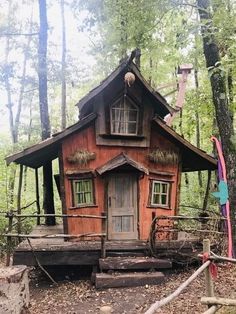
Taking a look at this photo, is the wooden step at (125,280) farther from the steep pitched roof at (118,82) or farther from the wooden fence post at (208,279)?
the steep pitched roof at (118,82)

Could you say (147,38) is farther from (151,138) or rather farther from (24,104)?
(24,104)

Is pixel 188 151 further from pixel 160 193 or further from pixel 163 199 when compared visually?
pixel 163 199

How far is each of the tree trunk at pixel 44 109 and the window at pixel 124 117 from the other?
3.96m

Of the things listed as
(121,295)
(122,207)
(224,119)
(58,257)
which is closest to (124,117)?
(122,207)

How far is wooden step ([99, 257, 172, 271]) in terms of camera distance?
970 cm

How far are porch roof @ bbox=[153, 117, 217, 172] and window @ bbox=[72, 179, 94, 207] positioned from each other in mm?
2852

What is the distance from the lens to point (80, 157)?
11.3m

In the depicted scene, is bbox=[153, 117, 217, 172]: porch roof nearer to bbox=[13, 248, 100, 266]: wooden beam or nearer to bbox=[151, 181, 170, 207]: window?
bbox=[151, 181, 170, 207]: window

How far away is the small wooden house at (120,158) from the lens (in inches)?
447

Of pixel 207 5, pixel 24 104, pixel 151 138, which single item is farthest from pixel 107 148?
pixel 24 104

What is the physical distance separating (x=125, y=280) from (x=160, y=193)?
3.50m

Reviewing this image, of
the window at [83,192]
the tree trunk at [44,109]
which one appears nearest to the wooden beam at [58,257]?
the window at [83,192]

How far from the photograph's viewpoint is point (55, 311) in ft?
26.7

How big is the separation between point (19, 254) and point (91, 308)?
273 centimetres
